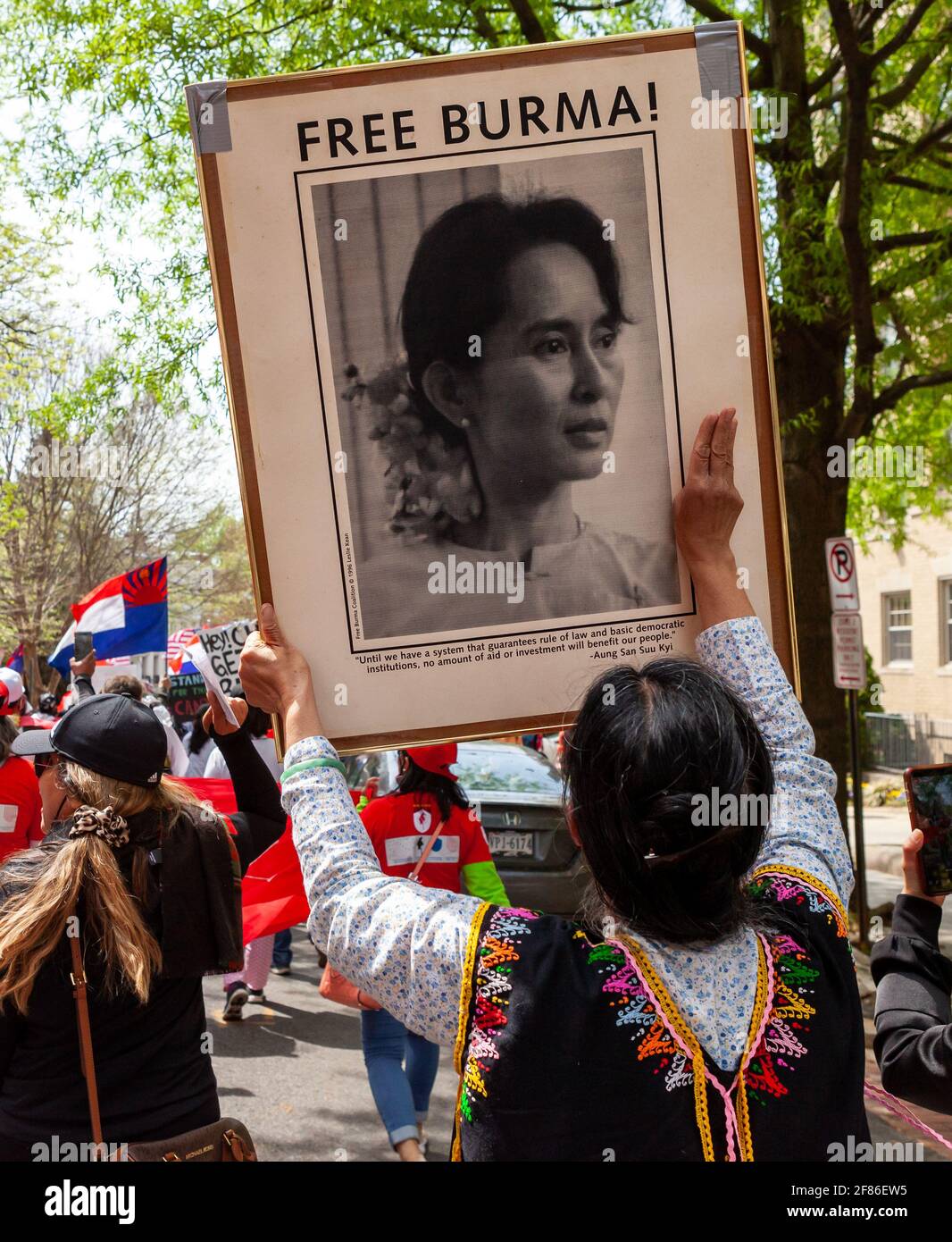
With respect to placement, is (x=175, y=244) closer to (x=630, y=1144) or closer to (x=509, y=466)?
(x=509, y=466)

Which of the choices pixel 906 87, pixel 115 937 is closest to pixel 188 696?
pixel 906 87

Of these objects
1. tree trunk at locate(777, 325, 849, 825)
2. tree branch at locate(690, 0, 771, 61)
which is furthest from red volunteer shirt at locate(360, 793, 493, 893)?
tree branch at locate(690, 0, 771, 61)

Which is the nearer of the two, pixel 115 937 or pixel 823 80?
pixel 115 937

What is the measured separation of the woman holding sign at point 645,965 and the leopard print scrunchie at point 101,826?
3.70 ft

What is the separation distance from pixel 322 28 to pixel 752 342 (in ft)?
29.6

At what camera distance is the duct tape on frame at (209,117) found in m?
2.06

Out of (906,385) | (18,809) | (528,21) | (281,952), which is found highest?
(528,21)

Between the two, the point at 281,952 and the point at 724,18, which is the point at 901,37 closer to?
the point at 724,18

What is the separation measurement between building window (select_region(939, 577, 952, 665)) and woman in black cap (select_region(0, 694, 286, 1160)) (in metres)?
24.4

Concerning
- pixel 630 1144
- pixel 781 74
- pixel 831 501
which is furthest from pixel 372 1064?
pixel 781 74

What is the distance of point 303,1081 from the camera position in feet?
23.4

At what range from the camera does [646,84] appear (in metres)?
2.14

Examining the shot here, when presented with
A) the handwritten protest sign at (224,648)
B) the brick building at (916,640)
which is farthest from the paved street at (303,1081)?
the brick building at (916,640)

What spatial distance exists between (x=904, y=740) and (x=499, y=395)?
25.0m
